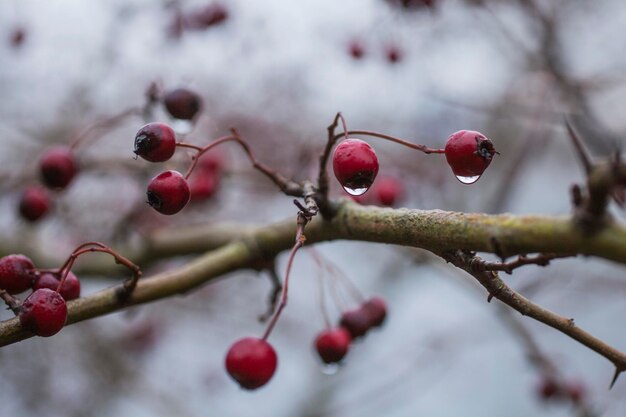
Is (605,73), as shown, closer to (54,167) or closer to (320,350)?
(320,350)

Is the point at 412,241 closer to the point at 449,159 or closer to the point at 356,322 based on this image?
the point at 449,159

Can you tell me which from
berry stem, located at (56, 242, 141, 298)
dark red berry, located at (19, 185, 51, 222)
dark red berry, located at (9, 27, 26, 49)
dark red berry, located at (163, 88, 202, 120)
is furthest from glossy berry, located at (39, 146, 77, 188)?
dark red berry, located at (9, 27, 26, 49)

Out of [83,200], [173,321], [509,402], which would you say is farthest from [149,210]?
[509,402]

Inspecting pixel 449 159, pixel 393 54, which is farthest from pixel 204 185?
pixel 449 159

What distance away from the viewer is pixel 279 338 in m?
6.68

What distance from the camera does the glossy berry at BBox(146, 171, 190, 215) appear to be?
1.34m

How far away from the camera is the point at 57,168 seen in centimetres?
216

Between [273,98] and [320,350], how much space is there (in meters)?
4.91

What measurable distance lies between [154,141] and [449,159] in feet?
2.28

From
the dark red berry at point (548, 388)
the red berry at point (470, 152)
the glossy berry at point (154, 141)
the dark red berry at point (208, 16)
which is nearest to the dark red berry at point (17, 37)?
the dark red berry at point (208, 16)

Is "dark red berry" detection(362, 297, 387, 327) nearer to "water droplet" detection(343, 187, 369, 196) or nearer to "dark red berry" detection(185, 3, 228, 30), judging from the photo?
"water droplet" detection(343, 187, 369, 196)

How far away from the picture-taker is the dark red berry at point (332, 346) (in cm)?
182

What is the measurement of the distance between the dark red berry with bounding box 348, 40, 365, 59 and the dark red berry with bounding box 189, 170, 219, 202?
1.27 m

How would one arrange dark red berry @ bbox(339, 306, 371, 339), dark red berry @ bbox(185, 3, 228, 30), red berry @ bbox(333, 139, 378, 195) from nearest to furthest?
red berry @ bbox(333, 139, 378, 195) < dark red berry @ bbox(339, 306, 371, 339) < dark red berry @ bbox(185, 3, 228, 30)
